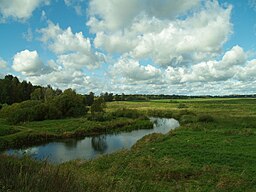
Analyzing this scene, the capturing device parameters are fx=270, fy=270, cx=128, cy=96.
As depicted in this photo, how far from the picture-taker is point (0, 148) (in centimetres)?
3306

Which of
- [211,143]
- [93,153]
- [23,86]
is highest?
[23,86]

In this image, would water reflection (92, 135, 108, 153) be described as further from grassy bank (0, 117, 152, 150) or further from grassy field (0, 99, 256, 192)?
grassy field (0, 99, 256, 192)

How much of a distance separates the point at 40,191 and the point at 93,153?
2647 cm

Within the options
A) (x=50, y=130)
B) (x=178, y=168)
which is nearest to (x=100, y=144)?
(x=50, y=130)

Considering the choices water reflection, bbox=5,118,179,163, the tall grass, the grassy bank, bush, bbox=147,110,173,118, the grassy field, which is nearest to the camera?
the tall grass

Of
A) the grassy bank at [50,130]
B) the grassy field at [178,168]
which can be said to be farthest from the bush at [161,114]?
the grassy field at [178,168]

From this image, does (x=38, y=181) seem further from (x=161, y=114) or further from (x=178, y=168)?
(x=161, y=114)

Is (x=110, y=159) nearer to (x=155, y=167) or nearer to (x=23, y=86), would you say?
(x=155, y=167)

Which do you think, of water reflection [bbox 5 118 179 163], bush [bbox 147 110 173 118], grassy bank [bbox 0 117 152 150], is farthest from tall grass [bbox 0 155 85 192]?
bush [bbox 147 110 173 118]

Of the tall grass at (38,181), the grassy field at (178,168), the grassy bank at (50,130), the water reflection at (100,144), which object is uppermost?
the tall grass at (38,181)

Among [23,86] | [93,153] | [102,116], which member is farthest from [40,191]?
[23,86]

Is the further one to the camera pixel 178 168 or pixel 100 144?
pixel 100 144

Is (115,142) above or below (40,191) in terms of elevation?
below

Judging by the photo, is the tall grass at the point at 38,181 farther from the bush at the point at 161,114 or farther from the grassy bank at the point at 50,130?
the bush at the point at 161,114
